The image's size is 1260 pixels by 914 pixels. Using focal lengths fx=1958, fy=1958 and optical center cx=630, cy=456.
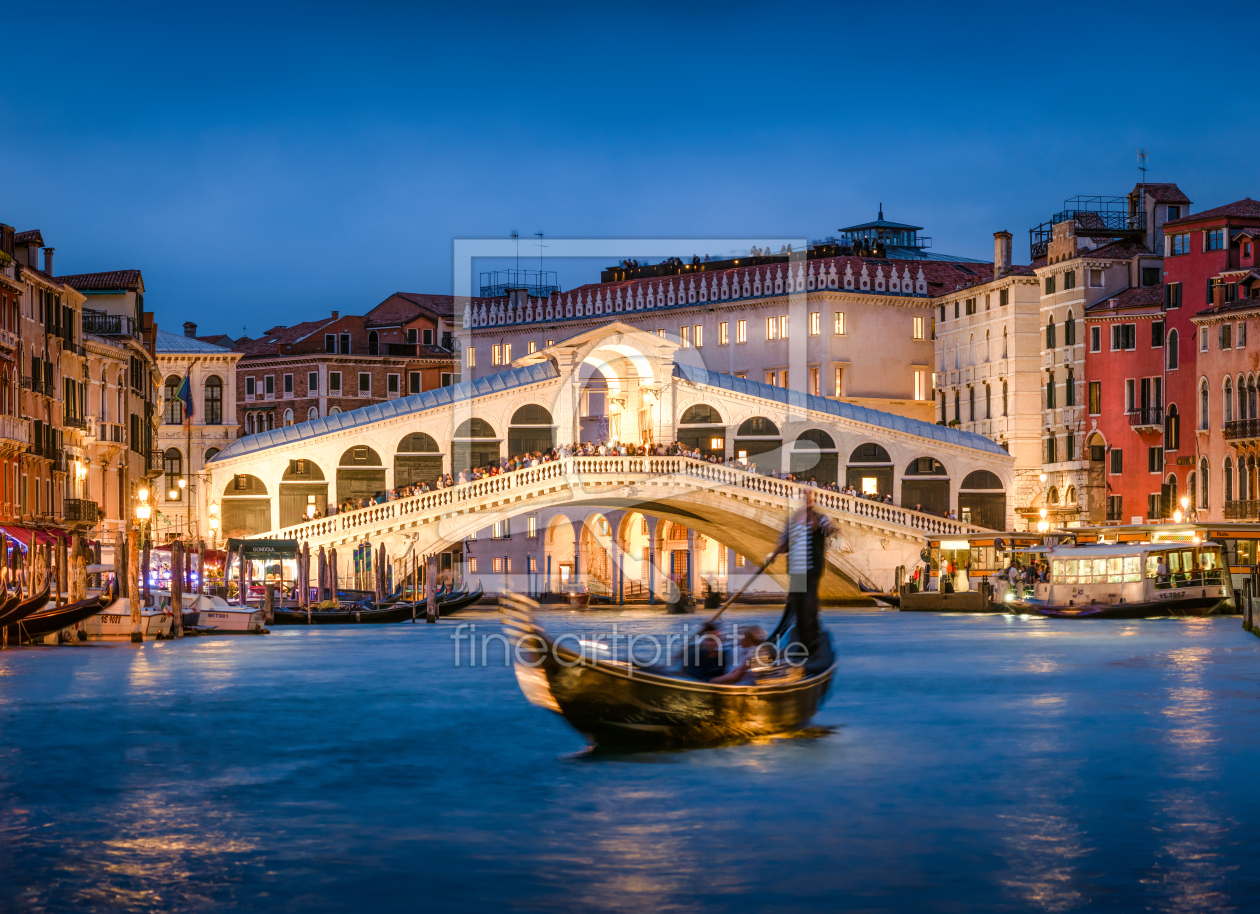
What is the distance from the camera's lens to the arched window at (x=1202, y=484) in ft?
127

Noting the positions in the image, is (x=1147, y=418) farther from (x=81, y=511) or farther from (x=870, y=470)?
(x=81, y=511)

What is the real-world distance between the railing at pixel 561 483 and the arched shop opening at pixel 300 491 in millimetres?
4508

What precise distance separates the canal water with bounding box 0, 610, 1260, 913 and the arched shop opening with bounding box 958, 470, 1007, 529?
18.7m

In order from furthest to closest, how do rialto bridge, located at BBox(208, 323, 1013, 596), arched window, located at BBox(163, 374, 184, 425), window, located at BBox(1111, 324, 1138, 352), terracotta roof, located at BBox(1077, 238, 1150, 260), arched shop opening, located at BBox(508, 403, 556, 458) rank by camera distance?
1. arched window, located at BBox(163, 374, 184, 425)
2. arched shop opening, located at BBox(508, 403, 556, 458)
3. rialto bridge, located at BBox(208, 323, 1013, 596)
4. terracotta roof, located at BBox(1077, 238, 1150, 260)
5. window, located at BBox(1111, 324, 1138, 352)

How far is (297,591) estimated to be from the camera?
36.8 meters

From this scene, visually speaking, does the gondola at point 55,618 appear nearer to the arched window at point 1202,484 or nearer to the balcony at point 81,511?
the balcony at point 81,511

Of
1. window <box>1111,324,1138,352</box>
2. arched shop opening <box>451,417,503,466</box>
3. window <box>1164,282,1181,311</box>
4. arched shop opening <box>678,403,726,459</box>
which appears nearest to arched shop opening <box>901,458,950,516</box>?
arched shop opening <box>678,403,726,459</box>

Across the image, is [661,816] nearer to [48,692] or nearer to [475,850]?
[475,850]

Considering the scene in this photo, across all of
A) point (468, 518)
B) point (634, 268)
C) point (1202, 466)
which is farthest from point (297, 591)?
point (634, 268)

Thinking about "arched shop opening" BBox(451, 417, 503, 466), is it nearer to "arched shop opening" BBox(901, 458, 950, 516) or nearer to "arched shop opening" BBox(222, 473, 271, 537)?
"arched shop opening" BBox(222, 473, 271, 537)

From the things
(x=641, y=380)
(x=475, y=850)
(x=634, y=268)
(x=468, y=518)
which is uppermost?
(x=634, y=268)

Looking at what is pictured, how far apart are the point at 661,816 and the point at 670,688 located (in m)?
1.92

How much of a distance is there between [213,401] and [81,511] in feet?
61.4

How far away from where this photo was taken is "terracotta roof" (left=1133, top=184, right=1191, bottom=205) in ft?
140
